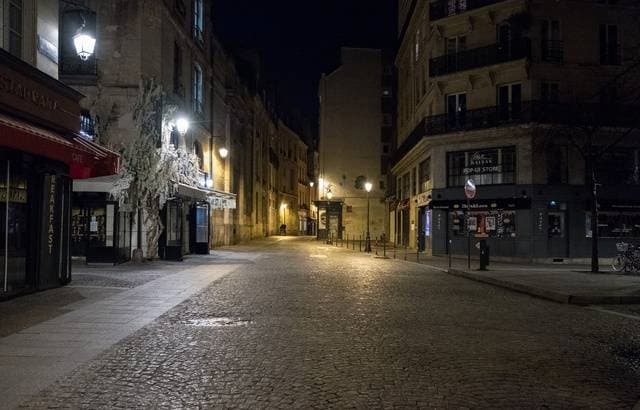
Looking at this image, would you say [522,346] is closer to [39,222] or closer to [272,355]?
[272,355]

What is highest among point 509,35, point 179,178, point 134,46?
point 509,35

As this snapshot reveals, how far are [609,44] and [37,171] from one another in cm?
2864

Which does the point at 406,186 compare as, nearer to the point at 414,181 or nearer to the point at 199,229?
the point at 414,181

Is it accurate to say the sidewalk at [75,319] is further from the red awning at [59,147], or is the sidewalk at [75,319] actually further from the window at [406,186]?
the window at [406,186]

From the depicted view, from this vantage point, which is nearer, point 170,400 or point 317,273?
point 170,400

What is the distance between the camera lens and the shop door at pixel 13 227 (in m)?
11.8

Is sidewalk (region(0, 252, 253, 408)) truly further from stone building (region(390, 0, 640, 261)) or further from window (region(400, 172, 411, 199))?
window (region(400, 172, 411, 199))

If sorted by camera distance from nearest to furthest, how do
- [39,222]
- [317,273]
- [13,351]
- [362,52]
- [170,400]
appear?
[170,400]
[13,351]
[39,222]
[317,273]
[362,52]

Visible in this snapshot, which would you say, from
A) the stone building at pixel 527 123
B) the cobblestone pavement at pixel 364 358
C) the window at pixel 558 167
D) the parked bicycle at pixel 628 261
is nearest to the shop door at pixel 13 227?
the cobblestone pavement at pixel 364 358

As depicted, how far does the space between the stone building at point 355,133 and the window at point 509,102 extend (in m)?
30.2

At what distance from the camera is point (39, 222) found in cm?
1285

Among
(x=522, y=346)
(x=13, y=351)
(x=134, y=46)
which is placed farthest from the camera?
(x=134, y=46)

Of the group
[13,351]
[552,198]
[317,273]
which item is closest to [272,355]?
[13,351]

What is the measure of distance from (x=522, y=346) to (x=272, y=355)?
355 centimetres
